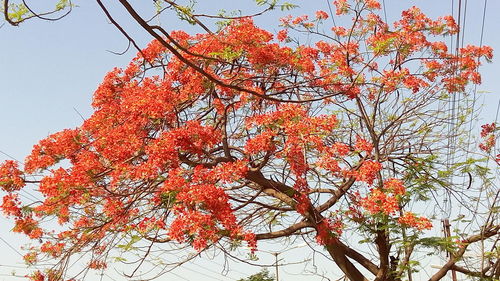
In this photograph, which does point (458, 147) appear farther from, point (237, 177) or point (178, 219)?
point (178, 219)

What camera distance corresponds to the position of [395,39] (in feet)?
25.7

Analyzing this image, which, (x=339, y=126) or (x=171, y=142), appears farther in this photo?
(x=339, y=126)

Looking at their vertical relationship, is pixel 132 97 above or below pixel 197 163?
above

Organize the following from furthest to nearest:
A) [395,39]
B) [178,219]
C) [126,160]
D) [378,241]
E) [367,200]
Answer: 1. [395,39]
2. [378,241]
3. [367,200]
4. [126,160]
5. [178,219]

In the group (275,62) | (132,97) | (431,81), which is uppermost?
(431,81)

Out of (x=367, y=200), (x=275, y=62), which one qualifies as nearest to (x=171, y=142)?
(x=275, y=62)

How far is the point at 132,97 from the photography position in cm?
646

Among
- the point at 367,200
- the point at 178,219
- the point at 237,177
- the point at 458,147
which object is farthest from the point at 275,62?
the point at 458,147

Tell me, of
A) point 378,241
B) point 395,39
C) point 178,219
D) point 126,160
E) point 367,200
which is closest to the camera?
point 178,219

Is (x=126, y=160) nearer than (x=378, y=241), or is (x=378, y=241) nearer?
(x=126, y=160)

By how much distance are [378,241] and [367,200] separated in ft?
2.50

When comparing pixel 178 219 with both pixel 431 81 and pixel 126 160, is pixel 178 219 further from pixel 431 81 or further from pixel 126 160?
pixel 431 81

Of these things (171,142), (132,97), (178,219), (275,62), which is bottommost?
(178,219)

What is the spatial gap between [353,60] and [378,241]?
101 inches
